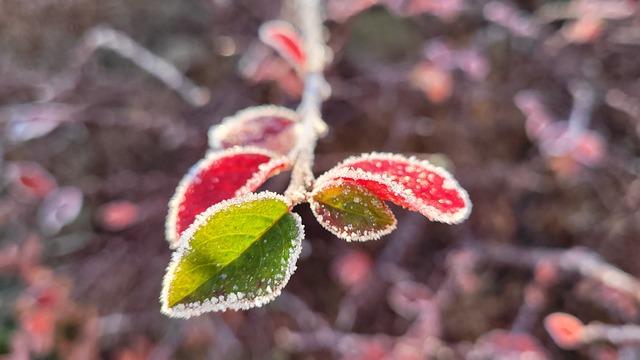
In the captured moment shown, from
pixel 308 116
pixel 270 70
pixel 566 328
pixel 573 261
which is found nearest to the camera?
pixel 308 116

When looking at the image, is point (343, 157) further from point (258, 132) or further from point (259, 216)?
point (259, 216)

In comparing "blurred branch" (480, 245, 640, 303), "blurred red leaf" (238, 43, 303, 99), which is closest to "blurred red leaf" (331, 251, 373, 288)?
"blurred branch" (480, 245, 640, 303)

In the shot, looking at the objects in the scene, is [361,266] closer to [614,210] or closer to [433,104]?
[433,104]

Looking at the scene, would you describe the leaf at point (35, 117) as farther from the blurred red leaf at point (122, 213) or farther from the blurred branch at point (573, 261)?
the blurred branch at point (573, 261)

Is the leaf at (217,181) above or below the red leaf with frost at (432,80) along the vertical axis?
above

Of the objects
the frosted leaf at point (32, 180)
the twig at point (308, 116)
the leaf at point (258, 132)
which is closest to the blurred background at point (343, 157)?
the frosted leaf at point (32, 180)

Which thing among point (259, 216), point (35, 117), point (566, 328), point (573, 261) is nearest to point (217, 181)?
point (259, 216)

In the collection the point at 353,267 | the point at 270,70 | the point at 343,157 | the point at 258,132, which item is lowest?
the point at 353,267

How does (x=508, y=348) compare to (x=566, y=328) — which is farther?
(x=508, y=348)
